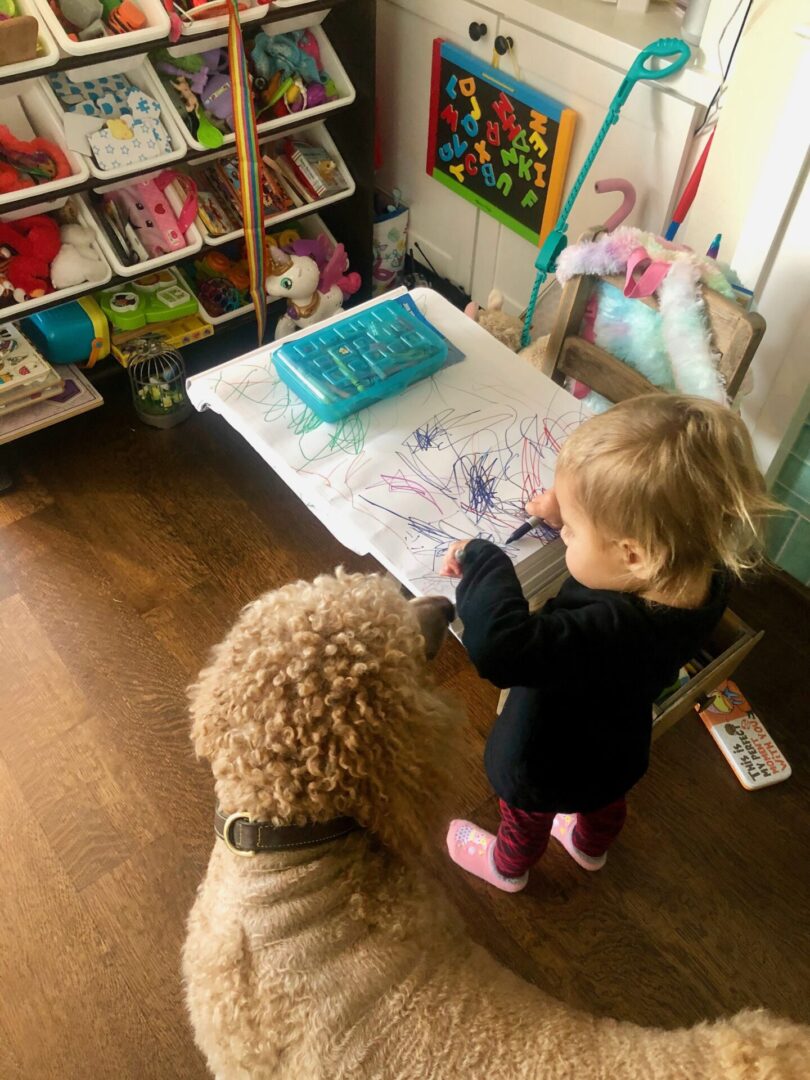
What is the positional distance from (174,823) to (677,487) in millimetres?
1042

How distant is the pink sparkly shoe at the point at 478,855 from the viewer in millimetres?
1337

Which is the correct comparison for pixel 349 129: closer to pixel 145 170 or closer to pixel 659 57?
pixel 145 170

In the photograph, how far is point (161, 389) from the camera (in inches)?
76.5

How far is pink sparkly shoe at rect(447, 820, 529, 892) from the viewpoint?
52.6 inches

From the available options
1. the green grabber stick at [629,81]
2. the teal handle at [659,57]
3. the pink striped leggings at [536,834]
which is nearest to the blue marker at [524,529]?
the pink striped leggings at [536,834]

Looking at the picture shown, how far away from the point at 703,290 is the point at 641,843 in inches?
35.2

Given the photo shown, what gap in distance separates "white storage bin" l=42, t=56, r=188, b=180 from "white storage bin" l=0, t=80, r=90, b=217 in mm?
17

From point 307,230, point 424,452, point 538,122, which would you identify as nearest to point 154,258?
point 307,230

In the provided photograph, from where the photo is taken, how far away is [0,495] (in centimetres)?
185

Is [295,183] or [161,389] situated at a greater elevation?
[295,183]

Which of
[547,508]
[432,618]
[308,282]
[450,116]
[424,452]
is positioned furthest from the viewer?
[308,282]

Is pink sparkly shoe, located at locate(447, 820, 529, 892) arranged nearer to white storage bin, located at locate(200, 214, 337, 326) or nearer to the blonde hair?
the blonde hair

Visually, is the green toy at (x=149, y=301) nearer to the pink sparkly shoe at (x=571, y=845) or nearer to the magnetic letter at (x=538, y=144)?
the magnetic letter at (x=538, y=144)

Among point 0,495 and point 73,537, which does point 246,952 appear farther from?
point 0,495
